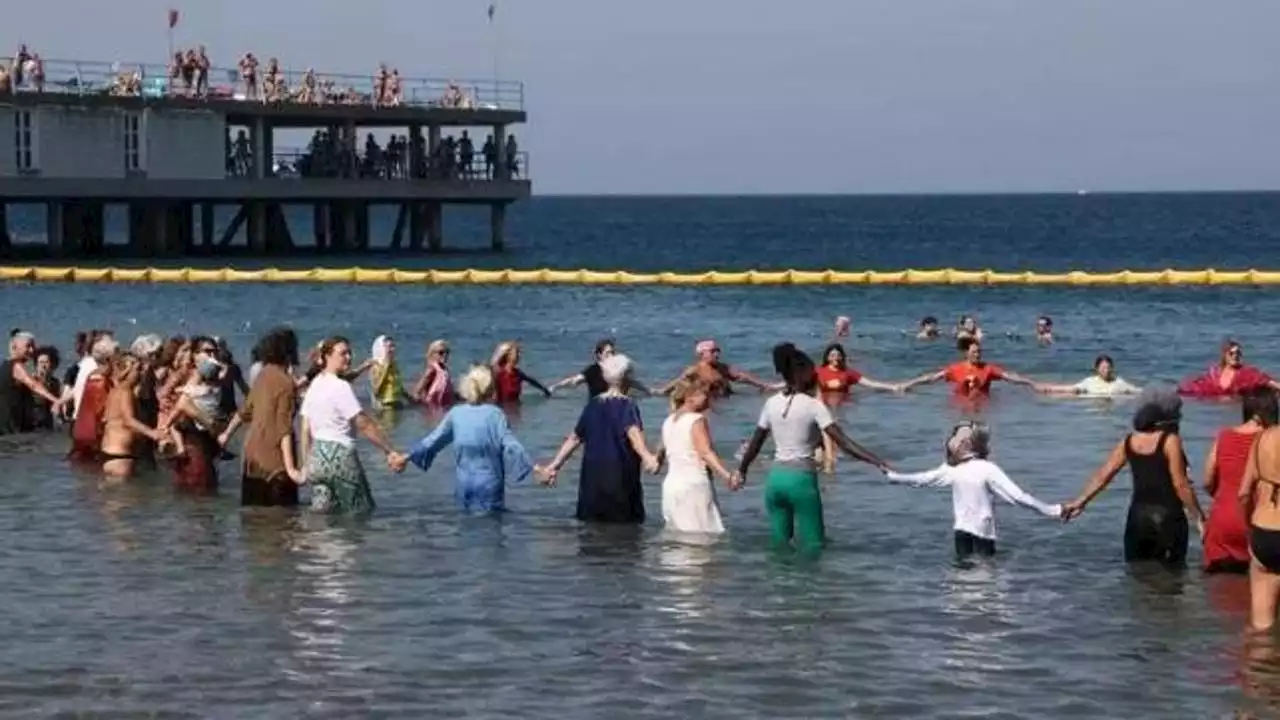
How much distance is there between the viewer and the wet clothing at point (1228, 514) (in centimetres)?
1401

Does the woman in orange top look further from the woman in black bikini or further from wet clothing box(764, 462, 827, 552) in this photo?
the woman in black bikini

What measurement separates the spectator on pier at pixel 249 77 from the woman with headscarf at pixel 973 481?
5626 cm

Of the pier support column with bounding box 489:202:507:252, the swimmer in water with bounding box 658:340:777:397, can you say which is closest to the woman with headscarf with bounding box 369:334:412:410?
the swimmer in water with bounding box 658:340:777:397

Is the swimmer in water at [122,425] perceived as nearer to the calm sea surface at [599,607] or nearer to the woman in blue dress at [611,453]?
the calm sea surface at [599,607]

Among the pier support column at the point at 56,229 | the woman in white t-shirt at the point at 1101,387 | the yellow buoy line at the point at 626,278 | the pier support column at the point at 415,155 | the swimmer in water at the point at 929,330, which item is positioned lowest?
the woman in white t-shirt at the point at 1101,387

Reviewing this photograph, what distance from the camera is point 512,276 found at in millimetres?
57062

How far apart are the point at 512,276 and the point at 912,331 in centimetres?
1532

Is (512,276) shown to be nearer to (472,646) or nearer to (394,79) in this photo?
(394,79)

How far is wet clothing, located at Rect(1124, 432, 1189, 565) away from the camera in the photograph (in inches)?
577

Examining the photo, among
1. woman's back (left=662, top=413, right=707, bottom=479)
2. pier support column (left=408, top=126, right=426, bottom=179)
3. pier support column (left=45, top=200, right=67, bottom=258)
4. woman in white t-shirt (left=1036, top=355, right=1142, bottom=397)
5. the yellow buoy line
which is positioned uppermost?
pier support column (left=408, top=126, right=426, bottom=179)

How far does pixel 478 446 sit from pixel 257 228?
191 ft

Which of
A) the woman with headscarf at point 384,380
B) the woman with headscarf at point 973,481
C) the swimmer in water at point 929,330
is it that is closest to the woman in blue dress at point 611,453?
the woman with headscarf at point 973,481

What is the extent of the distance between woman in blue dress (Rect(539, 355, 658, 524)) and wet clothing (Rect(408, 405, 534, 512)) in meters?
0.45

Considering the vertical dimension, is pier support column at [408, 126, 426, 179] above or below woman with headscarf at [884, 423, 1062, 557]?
above
